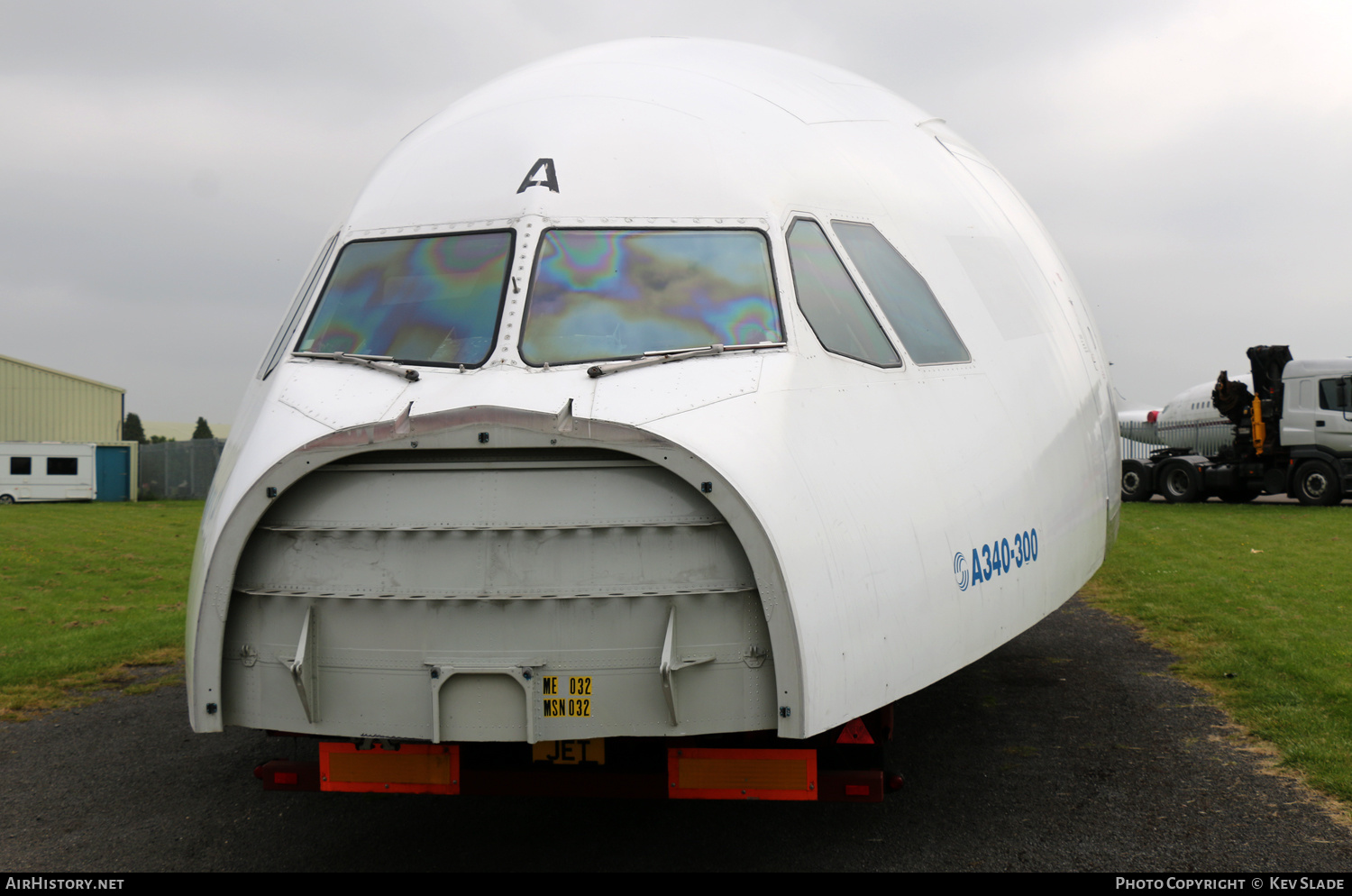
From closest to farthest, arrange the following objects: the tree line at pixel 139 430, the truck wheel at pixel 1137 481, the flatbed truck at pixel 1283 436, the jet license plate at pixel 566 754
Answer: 1. the jet license plate at pixel 566 754
2. the flatbed truck at pixel 1283 436
3. the truck wheel at pixel 1137 481
4. the tree line at pixel 139 430

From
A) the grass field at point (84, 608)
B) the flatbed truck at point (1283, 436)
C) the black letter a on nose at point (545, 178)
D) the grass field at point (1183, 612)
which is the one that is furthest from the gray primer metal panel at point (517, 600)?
the flatbed truck at point (1283, 436)

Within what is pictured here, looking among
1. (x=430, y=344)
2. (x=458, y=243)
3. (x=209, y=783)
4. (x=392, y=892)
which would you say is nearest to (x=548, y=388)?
(x=430, y=344)

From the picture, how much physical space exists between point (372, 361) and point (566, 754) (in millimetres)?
1742

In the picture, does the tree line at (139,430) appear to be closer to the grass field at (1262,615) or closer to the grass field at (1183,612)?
the grass field at (1183,612)

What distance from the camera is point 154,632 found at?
10688 mm

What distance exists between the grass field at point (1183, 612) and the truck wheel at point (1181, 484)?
4932mm

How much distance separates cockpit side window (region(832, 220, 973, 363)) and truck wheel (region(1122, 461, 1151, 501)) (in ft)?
83.4

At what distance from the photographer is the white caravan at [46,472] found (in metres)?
34.0

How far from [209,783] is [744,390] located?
4.29m

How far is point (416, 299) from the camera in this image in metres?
4.32

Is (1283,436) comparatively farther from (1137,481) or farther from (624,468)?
(624,468)

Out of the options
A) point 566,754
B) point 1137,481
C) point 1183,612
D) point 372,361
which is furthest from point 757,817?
point 1137,481

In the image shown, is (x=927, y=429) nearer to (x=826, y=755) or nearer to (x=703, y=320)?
(x=703, y=320)

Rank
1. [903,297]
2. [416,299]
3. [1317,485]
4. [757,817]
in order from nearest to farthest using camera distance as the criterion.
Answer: [416,299], [903,297], [757,817], [1317,485]
